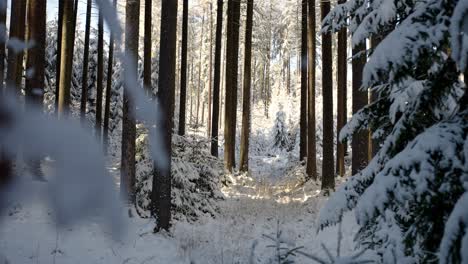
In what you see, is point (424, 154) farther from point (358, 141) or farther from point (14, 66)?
point (358, 141)

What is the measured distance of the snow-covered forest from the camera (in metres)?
0.51

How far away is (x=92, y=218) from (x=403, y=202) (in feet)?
6.64

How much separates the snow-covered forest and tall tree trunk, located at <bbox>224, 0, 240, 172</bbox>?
86 millimetres

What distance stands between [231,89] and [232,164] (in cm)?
331

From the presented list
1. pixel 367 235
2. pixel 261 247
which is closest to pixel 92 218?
pixel 367 235

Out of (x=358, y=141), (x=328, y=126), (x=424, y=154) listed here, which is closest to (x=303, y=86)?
(x=328, y=126)

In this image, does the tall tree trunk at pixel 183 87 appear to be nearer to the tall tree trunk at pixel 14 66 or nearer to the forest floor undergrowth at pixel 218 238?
the forest floor undergrowth at pixel 218 238

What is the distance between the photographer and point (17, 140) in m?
0.49

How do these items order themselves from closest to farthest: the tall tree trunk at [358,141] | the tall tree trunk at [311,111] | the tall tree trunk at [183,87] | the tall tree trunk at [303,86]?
the tall tree trunk at [358,141], the tall tree trunk at [311,111], the tall tree trunk at [183,87], the tall tree trunk at [303,86]

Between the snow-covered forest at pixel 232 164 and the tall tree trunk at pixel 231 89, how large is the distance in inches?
3.4

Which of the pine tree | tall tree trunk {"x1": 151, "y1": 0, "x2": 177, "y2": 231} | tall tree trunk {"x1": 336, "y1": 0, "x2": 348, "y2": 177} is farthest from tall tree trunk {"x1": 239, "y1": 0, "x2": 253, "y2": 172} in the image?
the pine tree

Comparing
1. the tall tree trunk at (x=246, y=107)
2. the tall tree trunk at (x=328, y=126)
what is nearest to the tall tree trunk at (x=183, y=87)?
the tall tree trunk at (x=246, y=107)

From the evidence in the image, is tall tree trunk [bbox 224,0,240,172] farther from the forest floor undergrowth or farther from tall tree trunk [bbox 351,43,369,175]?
tall tree trunk [bbox 351,43,369,175]

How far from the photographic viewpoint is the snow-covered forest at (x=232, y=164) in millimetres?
512
